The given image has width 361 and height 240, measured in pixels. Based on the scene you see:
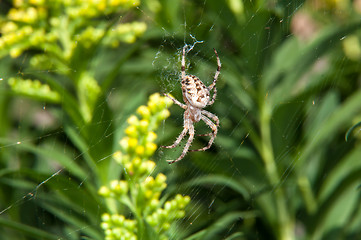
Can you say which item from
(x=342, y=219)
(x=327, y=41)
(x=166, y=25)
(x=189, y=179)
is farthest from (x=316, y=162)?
(x=166, y=25)

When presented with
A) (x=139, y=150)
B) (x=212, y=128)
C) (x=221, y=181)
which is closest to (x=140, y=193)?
(x=139, y=150)

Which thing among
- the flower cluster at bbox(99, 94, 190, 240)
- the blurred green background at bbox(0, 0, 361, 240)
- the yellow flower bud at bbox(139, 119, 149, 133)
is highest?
the blurred green background at bbox(0, 0, 361, 240)

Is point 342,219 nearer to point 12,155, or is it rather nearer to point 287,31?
point 287,31

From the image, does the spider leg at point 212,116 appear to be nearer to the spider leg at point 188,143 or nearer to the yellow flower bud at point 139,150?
the spider leg at point 188,143

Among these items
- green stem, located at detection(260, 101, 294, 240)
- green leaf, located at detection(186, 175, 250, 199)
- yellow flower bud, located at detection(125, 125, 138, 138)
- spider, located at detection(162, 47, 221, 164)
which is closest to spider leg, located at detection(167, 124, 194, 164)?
spider, located at detection(162, 47, 221, 164)

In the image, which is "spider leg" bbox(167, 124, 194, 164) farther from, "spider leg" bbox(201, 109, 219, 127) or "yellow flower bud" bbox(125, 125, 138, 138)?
"yellow flower bud" bbox(125, 125, 138, 138)

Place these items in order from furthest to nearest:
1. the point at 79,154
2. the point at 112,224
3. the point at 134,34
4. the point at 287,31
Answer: the point at 287,31 < the point at 134,34 < the point at 79,154 < the point at 112,224
